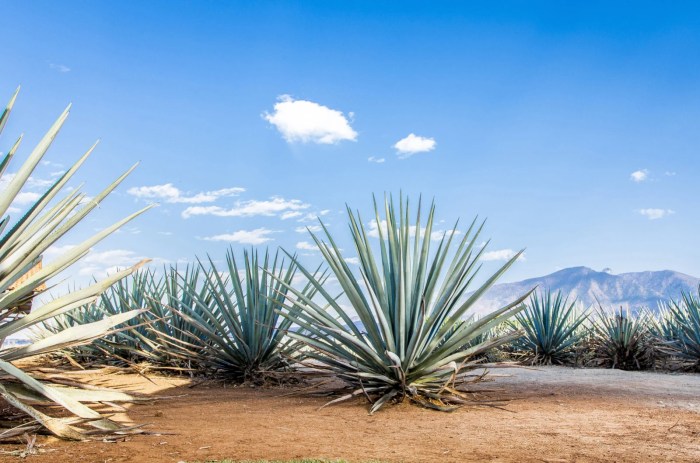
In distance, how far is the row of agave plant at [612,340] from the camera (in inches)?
442

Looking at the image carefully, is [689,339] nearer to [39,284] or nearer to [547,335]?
[547,335]

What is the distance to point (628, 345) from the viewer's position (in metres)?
11.8

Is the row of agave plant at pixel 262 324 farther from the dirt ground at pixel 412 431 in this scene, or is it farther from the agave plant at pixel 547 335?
the agave plant at pixel 547 335

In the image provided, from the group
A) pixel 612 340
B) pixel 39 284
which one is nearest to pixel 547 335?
pixel 612 340

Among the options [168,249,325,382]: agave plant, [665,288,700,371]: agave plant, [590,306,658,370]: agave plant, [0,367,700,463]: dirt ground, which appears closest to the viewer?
[0,367,700,463]: dirt ground

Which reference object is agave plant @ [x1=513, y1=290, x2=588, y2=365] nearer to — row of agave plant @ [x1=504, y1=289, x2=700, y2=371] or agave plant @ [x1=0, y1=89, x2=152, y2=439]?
row of agave plant @ [x1=504, y1=289, x2=700, y2=371]

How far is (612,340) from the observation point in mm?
11953

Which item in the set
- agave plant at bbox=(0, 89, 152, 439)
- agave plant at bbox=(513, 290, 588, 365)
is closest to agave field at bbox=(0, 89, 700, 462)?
agave plant at bbox=(0, 89, 152, 439)

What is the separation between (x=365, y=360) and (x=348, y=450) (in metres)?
2.12

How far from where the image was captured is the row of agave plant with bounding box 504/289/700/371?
1122cm

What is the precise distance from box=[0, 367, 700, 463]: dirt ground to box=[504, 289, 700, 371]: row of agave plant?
17.1 ft

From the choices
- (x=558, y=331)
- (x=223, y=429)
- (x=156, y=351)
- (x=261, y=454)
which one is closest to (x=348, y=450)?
(x=261, y=454)

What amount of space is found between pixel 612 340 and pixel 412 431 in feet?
29.4

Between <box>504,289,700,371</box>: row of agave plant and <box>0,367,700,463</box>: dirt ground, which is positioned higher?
<box>504,289,700,371</box>: row of agave plant
